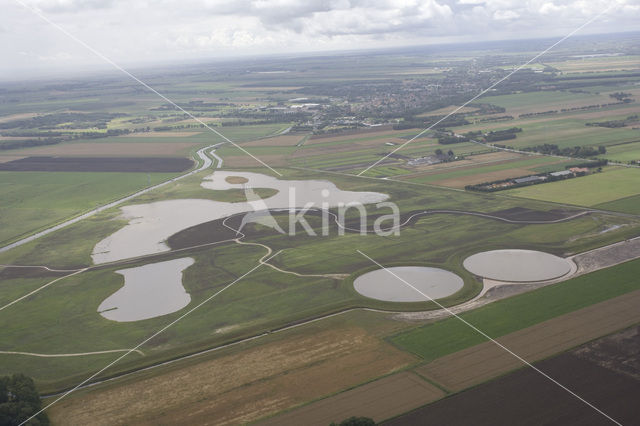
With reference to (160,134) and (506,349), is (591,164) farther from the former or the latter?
(160,134)

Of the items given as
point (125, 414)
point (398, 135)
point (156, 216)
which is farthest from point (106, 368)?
point (398, 135)

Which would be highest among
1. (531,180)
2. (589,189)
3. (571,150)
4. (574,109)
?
(574,109)

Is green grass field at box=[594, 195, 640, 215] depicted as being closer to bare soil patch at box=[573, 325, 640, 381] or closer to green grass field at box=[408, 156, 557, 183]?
green grass field at box=[408, 156, 557, 183]

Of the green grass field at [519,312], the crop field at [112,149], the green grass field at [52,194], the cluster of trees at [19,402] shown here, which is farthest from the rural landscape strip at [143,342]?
the crop field at [112,149]

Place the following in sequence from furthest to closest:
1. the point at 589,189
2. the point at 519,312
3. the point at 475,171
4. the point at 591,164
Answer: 1. the point at 475,171
2. the point at 591,164
3. the point at 589,189
4. the point at 519,312

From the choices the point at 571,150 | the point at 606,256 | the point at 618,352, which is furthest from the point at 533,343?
the point at 571,150

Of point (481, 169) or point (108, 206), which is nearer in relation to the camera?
point (108, 206)
